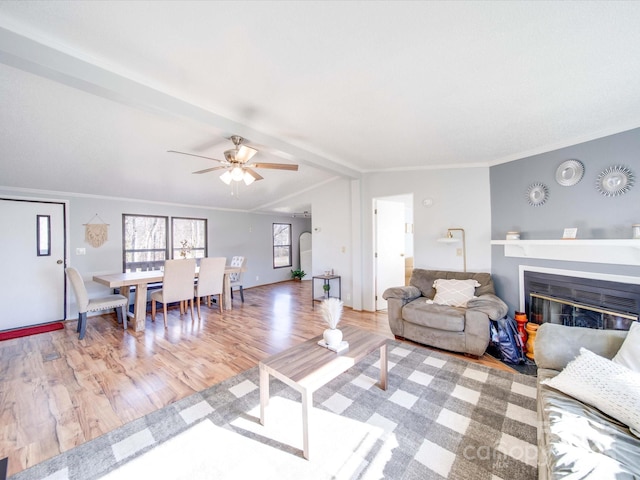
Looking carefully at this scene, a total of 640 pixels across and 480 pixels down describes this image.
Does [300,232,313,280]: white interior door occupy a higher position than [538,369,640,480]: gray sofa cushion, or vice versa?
[300,232,313,280]: white interior door

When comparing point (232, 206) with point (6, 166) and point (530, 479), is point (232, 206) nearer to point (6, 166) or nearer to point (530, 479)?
point (6, 166)

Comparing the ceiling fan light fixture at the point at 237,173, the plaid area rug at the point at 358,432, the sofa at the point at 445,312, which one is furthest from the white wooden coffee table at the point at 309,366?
the ceiling fan light fixture at the point at 237,173

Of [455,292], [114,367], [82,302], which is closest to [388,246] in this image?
[455,292]

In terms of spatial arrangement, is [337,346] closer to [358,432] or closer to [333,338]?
[333,338]

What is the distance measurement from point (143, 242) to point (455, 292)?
568 centimetres

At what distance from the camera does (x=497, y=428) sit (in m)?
1.72

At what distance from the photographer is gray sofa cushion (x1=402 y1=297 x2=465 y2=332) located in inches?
107

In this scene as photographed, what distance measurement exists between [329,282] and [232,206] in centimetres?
314

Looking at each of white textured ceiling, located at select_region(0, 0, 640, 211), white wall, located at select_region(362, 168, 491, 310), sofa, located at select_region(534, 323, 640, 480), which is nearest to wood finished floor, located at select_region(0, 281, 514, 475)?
sofa, located at select_region(534, 323, 640, 480)

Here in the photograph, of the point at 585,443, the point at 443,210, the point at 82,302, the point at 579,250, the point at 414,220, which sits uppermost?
the point at 443,210

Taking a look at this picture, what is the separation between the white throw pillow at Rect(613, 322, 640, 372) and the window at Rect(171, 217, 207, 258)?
19.7 feet

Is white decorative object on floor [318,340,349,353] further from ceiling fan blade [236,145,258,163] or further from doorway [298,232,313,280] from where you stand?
doorway [298,232,313,280]

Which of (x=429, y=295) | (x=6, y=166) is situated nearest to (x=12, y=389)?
(x=6, y=166)

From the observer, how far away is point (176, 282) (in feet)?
13.1
